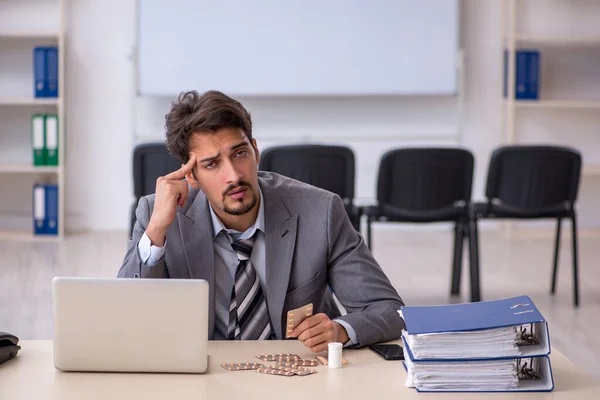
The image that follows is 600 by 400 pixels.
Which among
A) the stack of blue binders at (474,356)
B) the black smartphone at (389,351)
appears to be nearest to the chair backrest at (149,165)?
the black smartphone at (389,351)

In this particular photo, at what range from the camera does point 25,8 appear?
297 inches

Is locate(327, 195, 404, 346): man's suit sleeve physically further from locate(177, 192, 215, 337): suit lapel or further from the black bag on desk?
the black bag on desk

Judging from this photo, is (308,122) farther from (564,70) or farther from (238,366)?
(238,366)

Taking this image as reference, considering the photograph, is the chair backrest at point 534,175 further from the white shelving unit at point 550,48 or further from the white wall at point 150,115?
the white wall at point 150,115

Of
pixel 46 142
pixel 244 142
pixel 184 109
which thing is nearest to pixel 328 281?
pixel 244 142

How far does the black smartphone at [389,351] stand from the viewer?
6.39 feet

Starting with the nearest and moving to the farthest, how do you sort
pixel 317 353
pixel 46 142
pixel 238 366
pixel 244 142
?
pixel 238 366, pixel 317 353, pixel 244 142, pixel 46 142

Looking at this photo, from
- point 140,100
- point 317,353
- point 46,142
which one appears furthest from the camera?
point 140,100

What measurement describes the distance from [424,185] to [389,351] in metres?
3.22

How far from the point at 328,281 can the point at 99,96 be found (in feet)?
18.5

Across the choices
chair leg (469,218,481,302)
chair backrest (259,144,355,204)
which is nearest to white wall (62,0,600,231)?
chair backrest (259,144,355,204)

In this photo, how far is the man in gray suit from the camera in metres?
2.28

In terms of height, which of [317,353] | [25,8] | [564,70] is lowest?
[317,353]

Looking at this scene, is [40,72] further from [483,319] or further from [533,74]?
[483,319]
